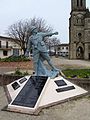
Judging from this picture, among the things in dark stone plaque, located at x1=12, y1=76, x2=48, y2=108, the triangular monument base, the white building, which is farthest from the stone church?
dark stone plaque, located at x1=12, y1=76, x2=48, y2=108

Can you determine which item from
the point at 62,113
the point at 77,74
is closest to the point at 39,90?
the point at 62,113

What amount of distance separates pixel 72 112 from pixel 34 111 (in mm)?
1379

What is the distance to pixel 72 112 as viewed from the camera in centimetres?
846

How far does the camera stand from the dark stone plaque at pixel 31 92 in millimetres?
9005

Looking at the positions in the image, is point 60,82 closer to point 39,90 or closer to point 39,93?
point 39,90

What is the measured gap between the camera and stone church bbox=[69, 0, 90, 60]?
7056 cm

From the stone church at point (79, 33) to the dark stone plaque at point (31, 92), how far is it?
59.2 metres

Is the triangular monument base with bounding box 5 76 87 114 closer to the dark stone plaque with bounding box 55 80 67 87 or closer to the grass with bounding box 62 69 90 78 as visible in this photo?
the dark stone plaque with bounding box 55 80 67 87

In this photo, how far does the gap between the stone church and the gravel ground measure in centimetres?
6050

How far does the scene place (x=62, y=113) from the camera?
27.4 feet

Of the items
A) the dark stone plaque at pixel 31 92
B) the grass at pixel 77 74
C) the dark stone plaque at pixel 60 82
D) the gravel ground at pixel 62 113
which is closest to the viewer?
the gravel ground at pixel 62 113

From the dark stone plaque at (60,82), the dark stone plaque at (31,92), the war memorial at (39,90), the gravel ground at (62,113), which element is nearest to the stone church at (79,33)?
the war memorial at (39,90)

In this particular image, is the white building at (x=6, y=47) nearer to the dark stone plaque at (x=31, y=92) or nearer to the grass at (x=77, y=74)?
the grass at (x=77, y=74)

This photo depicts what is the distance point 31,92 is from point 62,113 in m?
1.95
